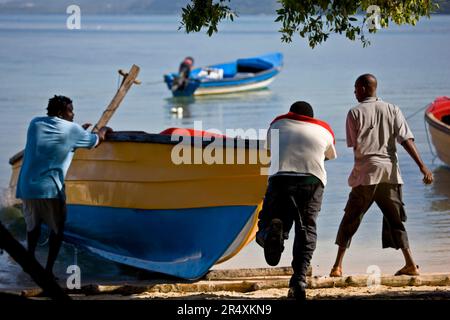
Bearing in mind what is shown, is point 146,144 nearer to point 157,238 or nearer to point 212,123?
point 157,238

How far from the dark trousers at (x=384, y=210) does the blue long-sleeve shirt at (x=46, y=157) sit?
238 centimetres

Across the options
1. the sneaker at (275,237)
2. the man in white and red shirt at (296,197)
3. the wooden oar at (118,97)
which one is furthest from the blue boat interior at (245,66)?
the sneaker at (275,237)

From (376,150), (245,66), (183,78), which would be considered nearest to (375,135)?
(376,150)

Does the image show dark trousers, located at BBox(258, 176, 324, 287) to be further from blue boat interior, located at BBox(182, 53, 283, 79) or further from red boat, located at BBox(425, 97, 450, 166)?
blue boat interior, located at BBox(182, 53, 283, 79)

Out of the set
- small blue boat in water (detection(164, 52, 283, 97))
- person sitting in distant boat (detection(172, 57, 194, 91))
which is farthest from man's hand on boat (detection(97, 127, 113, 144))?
person sitting in distant boat (detection(172, 57, 194, 91))

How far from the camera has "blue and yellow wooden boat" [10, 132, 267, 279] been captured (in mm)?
9890

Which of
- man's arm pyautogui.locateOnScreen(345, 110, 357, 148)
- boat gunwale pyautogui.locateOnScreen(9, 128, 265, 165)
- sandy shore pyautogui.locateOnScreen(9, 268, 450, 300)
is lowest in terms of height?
sandy shore pyautogui.locateOnScreen(9, 268, 450, 300)

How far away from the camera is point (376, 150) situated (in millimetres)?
8898

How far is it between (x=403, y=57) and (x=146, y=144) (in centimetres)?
5561

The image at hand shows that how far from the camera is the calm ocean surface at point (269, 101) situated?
12305 millimetres

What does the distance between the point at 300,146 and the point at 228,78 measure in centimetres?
2827

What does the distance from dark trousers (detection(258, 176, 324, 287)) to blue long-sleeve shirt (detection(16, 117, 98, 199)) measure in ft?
5.80

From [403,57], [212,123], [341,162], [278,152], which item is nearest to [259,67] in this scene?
[212,123]

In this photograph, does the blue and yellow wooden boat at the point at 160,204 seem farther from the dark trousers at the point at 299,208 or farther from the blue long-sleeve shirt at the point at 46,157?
the blue long-sleeve shirt at the point at 46,157
